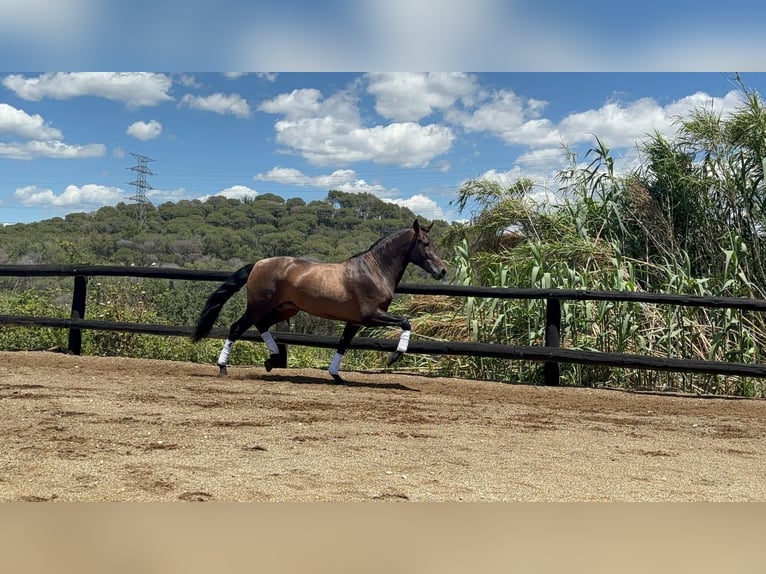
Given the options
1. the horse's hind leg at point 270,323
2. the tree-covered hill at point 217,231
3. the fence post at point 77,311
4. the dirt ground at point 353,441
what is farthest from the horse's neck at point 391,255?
the tree-covered hill at point 217,231

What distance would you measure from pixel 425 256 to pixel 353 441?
3121 mm

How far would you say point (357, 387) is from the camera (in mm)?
6656

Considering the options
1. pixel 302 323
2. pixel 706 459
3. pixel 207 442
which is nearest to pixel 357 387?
pixel 207 442

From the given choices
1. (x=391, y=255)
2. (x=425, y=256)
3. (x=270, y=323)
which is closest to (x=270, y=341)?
(x=270, y=323)

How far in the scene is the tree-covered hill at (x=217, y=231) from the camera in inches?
1484

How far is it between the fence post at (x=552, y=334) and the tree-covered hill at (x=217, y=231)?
23.6 metres

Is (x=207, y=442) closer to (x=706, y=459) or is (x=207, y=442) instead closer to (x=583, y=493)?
(x=583, y=493)

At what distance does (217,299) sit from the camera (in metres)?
7.11

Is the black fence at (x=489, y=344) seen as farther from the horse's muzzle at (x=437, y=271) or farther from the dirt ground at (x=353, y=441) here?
the horse's muzzle at (x=437, y=271)

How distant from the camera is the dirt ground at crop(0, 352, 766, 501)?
3.04 meters

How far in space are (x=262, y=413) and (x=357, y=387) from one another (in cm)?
184

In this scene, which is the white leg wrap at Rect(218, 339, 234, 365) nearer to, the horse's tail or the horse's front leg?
the horse's tail

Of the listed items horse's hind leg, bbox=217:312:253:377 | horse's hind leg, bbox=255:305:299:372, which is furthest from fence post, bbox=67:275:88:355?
horse's hind leg, bbox=255:305:299:372

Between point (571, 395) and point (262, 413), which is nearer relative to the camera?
point (262, 413)
